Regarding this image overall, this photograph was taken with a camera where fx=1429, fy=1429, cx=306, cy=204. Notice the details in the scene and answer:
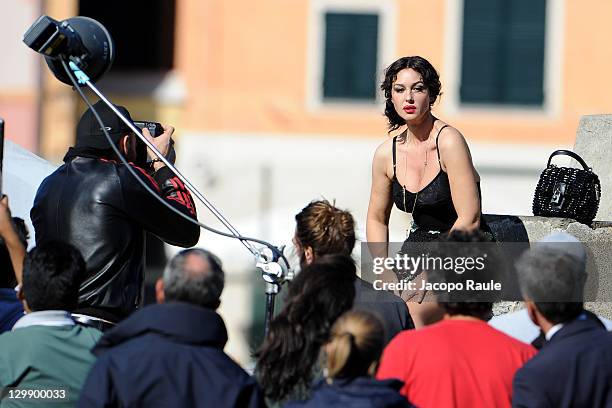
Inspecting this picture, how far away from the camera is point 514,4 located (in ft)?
66.1

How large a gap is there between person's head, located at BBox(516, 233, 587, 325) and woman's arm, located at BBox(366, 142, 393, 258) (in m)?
1.58

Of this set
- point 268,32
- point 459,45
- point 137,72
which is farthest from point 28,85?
point 459,45

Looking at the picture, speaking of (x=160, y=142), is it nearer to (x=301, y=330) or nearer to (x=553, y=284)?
(x=301, y=330)

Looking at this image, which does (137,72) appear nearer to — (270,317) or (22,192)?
(22,192)

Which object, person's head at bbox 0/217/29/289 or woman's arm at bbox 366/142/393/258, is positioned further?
woman's arm at bbox 366/142/393/258

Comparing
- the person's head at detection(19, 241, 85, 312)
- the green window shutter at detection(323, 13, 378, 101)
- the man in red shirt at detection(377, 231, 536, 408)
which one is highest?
the green window shutter at detection(323, 13, 378, 101)

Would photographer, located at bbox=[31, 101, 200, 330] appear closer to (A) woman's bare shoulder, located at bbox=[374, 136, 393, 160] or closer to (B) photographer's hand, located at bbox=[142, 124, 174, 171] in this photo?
(B) photographer's hand, located at bbox=[142, 124, 174, 171]

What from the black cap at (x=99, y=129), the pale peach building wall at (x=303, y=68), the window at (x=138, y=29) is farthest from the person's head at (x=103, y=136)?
the window at (x=138, y=29)

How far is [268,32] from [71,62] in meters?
14.7

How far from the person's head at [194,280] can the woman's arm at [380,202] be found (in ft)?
5.44

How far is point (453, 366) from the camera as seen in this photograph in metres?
4.56

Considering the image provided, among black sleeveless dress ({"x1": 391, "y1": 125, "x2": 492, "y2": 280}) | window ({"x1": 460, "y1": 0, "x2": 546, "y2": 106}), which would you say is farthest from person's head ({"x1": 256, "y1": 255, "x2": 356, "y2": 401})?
window ({"x1": 460, "y1": 0, "x2": 546, "y2": 106})

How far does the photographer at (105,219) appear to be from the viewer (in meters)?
5.59

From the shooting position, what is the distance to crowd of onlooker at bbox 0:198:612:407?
4.41 m
